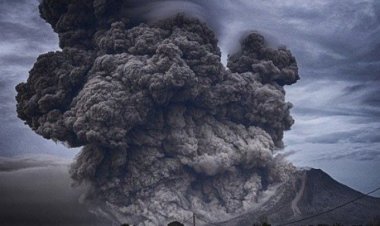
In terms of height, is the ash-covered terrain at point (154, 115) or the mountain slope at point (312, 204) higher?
the ash-covered terrain at point (154, 115)

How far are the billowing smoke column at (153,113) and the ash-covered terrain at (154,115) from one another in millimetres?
139

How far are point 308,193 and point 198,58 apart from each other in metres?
25.6

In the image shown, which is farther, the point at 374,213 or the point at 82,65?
the point at 374,213

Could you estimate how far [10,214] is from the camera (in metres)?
54.3

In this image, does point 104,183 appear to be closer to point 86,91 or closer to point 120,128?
point 120,128

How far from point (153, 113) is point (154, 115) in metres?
0.42

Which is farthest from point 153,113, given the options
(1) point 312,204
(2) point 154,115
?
(1) point 312,204

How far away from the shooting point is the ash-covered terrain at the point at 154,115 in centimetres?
4078

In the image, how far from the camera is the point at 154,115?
45344 mm

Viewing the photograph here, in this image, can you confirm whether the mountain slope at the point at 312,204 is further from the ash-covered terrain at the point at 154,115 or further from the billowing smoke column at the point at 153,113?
the billowing smoke column at the point at 153,113

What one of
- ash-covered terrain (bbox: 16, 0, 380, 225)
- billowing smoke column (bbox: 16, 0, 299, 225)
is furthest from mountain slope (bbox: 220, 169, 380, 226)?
billowing smoke column (bbox: 16, 0, 299, 225)

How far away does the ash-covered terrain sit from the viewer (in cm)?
4078

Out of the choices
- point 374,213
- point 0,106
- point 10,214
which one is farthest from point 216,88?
point 0,106

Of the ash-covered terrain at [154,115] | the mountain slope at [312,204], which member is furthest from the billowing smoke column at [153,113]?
the mountain slope at [312,204]
